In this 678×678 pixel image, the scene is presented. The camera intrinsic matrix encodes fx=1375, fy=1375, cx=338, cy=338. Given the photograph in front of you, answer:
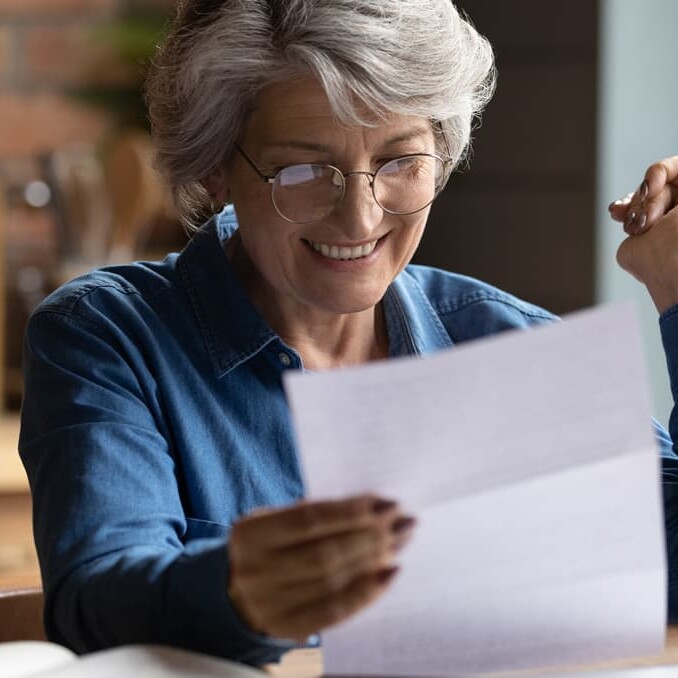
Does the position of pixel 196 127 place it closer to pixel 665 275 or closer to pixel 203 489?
pixel 203 489

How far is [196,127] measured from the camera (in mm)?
1402

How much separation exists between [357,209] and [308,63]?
15 centimetres

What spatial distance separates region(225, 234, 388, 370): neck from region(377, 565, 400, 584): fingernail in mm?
616

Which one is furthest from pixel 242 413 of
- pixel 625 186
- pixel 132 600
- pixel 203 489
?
pixel 625 186

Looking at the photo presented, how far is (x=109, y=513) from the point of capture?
1.11 meters

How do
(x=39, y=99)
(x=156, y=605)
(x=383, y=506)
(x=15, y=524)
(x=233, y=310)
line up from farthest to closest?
(x=39, y=99) < (x=15, y=524) < (x=233, y=310) < (x=156, y=605) < (x=383, y=506)

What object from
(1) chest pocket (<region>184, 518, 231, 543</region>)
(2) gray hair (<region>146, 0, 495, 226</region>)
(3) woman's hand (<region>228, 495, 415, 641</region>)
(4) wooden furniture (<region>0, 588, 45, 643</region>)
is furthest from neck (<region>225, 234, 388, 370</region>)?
(3) woman's hand (<region>228, 495, 415, 641</region>)

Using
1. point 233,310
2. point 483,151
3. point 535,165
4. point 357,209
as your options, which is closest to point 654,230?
point 357,209

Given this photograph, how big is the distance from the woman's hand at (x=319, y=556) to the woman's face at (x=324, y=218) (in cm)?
51

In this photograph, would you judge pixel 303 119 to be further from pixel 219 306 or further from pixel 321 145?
pixel 219 306

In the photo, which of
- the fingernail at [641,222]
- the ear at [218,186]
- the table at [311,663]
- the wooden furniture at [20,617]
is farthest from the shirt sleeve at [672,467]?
the wooden furniture at [20,617]

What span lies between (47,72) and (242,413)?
2.60 metres

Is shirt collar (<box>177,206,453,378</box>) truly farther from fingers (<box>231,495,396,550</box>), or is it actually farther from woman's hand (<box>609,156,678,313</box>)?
fingers (<box>231,495,396,550</box>)

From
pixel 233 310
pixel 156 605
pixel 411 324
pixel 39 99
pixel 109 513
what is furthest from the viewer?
pixel 39 99
